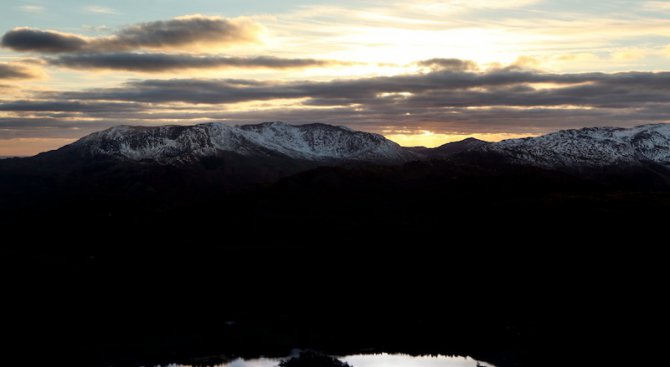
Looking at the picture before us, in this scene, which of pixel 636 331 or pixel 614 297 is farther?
pixel 614 297

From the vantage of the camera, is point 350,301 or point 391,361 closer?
point 391,361

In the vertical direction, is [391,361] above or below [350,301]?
below

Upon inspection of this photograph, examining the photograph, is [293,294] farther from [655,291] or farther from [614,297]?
[655,291]

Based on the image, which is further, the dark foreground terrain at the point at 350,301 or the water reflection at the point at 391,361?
the dark foreground terrain at the point at 350,301

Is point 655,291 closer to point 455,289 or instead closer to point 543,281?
point 543,281

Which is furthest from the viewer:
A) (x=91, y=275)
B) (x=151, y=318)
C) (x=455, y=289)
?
(x=91, y=275)

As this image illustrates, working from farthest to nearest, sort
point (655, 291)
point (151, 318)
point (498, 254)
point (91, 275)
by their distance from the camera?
point (498, 254)
point (91, 275)
point (655, 291)
point (151, 318)

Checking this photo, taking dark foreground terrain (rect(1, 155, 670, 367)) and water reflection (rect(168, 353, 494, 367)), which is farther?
dark foreground terrain (rect(1, 155, 670, 367))

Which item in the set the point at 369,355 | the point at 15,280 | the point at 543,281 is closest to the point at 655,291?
the point at 543,281
